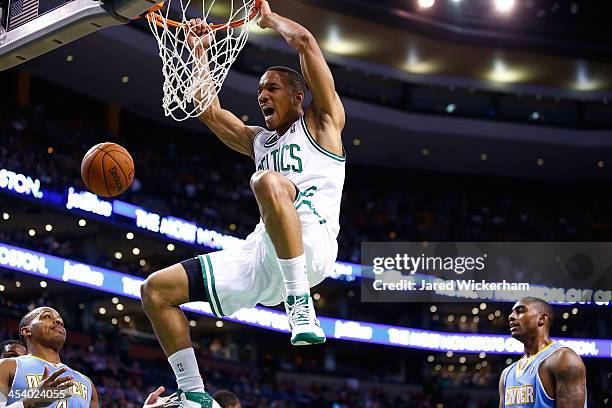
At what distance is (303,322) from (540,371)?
2.24 meters

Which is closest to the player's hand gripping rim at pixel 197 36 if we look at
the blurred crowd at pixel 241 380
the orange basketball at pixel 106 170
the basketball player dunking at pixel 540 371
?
the orange basketball at pixel 106 170

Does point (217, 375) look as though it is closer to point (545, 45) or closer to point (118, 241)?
point (118, 241)

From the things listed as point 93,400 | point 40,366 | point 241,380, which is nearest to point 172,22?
point 40,366

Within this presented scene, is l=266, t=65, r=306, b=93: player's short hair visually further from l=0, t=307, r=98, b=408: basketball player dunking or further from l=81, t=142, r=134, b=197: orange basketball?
l=0, t=307, r=98, b=408: basketball player dunking

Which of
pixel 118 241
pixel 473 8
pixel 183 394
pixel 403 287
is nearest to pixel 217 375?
pixel 118 241

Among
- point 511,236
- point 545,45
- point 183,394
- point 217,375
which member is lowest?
point 183,394

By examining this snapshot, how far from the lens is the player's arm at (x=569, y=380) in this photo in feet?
18.3

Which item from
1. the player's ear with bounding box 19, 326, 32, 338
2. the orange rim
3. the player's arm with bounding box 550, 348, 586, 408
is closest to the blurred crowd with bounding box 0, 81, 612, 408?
the player's ear with bounding box 19, 326, 32, 338

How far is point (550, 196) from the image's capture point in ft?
93.1

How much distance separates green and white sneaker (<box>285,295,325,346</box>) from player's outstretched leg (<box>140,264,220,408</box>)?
0.52 metres

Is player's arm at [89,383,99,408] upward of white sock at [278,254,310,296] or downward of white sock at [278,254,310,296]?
downward

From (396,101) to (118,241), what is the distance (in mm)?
8566

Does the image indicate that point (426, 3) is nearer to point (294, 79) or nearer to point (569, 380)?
point (569, 380)

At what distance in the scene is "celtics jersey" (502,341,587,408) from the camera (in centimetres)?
585
